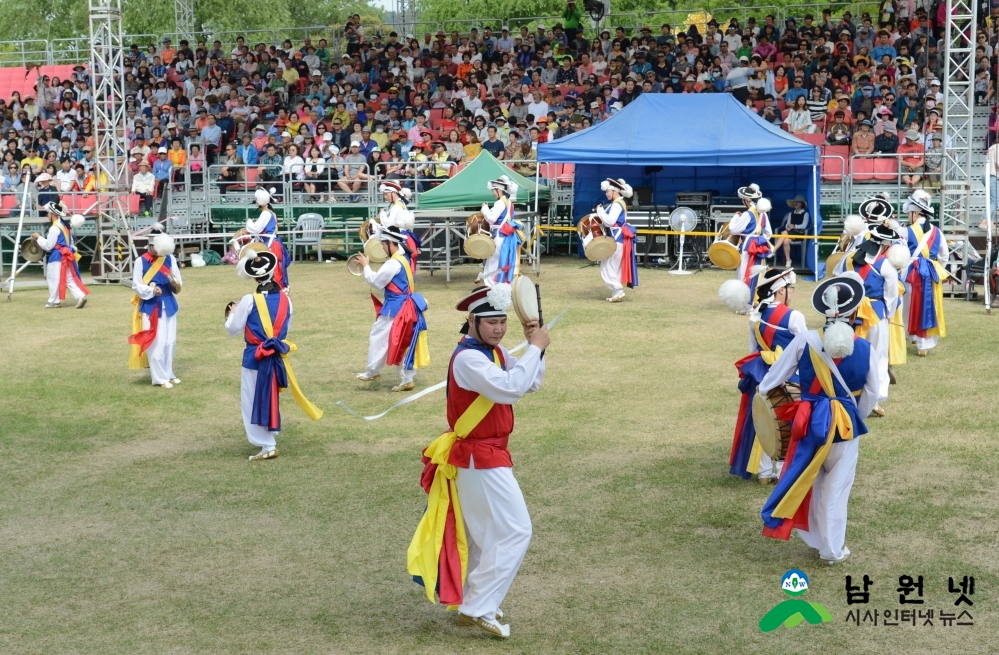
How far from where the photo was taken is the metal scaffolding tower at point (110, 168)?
18.5 metres

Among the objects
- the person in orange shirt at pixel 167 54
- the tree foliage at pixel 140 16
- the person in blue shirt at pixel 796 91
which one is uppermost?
the tree foliage at pixel 140 16

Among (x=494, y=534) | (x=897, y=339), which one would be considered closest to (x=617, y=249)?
(x=897, y=339)

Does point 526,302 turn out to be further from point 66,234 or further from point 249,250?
point 66,234

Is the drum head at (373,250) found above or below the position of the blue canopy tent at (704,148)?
below

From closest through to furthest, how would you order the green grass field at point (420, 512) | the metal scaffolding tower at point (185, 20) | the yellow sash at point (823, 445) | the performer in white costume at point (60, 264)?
1. the green grass field at point (420, 512)
2. the yellow sash at point (823, 445)
3. the performer in white costume at point (60, 264)
4. the metal scaffolding tower at point (185, 20)

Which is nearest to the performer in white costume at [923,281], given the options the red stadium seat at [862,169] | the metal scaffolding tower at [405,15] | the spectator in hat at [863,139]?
the red stadium seat at [862,169]

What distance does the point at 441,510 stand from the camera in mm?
5773

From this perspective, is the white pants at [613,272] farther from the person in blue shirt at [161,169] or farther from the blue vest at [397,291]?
the person in blue shirt at [161,169]

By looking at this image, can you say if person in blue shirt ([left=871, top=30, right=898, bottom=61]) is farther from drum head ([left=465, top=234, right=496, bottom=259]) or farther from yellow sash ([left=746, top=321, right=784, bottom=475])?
yellow sash ([left=746, top=321, right=784, bottom=475])

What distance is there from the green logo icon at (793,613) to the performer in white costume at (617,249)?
10.5 m

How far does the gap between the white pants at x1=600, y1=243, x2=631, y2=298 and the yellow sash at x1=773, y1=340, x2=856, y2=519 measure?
9.99m

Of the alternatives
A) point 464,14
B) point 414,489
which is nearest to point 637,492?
point 414,489

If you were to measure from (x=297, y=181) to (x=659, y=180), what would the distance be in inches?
275

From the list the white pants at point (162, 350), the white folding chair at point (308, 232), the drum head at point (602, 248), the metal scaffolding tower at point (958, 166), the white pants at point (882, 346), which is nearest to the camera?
the white pants at point (882, 346)
